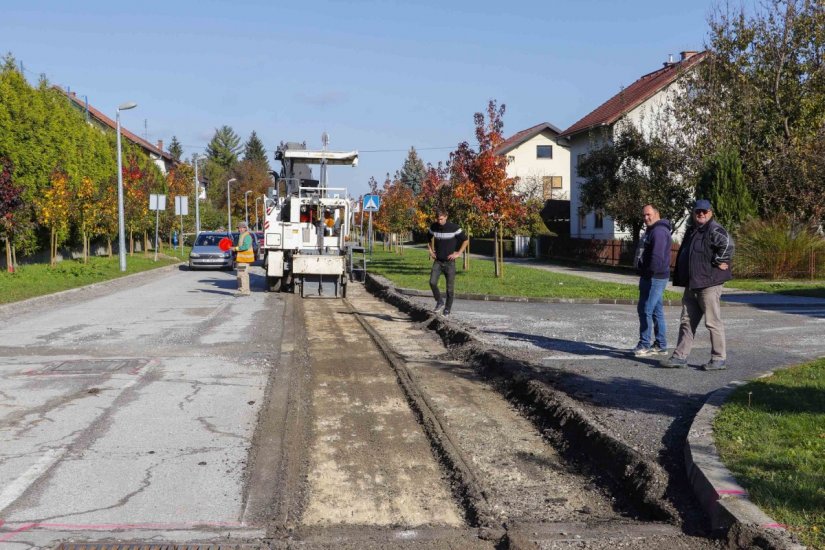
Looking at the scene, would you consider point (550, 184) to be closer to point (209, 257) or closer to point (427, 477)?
point (209, 257)

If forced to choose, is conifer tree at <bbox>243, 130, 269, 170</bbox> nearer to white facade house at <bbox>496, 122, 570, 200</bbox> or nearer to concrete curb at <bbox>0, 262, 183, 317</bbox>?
white facade house at <bbox>496, 122, 570, 200</bbox>

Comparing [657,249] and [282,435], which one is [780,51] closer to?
[657,249]

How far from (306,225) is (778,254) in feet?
49.8

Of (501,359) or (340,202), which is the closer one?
(501,359)

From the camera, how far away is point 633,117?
1770 inches

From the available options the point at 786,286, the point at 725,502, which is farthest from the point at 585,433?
the point at 786,286

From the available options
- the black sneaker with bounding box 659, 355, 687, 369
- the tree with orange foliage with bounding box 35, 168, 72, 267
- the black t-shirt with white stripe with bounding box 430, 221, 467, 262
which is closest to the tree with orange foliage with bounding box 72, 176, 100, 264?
the tree with orange foliage with bounding box 35, 168, 72, 267

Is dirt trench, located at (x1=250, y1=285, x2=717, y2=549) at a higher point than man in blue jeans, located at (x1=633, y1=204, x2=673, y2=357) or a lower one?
lower

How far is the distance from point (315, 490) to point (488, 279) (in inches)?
801

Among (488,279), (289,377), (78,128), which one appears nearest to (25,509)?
(289,377)

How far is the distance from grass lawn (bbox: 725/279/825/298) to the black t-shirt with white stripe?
10.2 metres

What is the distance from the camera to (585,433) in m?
6.73

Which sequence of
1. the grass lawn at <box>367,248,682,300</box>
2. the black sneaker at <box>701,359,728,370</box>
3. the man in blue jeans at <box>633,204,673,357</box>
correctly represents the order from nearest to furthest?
the black sneaker at <box>701,359,728,370</box>
the man in blue jeans at <box>633,204,673,357</box>
the grass lawn at <box>367,248,682,300</box>

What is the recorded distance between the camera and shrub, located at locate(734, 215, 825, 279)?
2678cm
